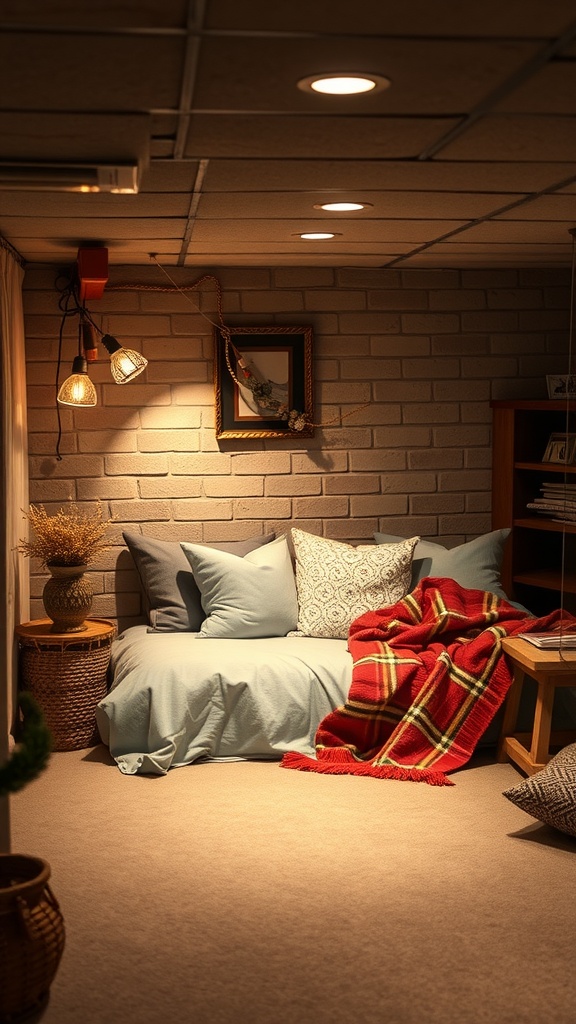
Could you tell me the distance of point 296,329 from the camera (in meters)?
5.26

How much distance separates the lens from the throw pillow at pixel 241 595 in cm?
475

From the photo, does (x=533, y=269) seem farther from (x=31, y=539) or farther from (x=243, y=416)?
(x=31, y=539)

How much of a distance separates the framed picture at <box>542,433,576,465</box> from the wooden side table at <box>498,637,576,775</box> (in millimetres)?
1101

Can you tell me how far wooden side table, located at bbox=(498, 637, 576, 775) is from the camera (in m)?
3.92

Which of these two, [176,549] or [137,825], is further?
[176,549]

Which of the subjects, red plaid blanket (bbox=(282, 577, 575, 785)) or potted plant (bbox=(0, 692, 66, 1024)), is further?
red plaid blanket (bbox=(282, 577, 575, 785))

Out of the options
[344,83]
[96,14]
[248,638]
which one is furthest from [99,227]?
[96,14]

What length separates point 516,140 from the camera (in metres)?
2.72

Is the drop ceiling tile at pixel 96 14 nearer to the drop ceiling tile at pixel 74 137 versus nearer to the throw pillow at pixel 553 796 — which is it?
the drop ceiling tile at pixel 74 137

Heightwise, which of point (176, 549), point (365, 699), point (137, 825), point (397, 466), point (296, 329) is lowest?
point (137, 825)

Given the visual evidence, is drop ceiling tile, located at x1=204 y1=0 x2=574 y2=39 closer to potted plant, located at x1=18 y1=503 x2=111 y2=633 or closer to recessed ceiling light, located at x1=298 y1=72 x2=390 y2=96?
recessed ceiling light, located at x1=298 y1=72 x2=390 y2=96

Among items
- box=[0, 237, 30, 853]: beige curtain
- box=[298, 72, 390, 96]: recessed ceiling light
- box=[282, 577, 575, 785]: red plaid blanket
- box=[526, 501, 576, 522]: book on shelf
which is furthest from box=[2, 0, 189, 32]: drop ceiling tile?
box=[526, 501, 576, 522]: book on shelf

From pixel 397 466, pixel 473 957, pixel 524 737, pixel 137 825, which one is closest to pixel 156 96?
pixel 473 957

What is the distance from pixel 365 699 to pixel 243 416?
161 cm
